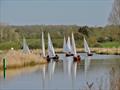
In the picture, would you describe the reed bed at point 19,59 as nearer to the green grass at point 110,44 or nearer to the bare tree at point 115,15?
the bare tree at point 115,15

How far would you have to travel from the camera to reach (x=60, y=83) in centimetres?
2111

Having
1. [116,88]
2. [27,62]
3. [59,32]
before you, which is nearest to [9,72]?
[27,62]

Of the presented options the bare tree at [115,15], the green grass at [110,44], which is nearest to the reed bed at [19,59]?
the bare tree at [115,15]

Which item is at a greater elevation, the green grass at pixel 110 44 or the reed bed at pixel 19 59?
the green grass at pixel 110 44

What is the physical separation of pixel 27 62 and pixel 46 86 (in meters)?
13.4

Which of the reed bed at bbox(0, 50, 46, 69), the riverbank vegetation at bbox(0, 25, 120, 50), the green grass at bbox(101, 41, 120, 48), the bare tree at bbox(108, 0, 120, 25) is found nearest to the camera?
the reed bed at bbox(0, 50, 46, 69)

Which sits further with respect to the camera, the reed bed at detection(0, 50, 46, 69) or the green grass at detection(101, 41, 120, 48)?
the green grass at detection(101, 41, 120, 48)

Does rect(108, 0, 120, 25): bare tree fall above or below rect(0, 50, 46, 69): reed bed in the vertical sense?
above

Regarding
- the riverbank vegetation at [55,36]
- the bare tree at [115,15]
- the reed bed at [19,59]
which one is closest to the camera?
the reed bed at [19,59]

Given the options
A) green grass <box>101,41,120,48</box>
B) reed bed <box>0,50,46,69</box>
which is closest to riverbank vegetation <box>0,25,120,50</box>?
green grass <box>101,41,120,48</box>

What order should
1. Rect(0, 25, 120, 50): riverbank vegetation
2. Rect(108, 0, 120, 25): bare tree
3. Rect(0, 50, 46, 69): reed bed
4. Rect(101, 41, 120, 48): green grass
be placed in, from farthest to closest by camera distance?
1. Rect(101, 41, 120, 48): green grass
2. Rect(0, 25, 120, 50): riverbank vegetation
3. Rect(108, 0, 120, 25): bare tree
4. Rect(0, 50, 46, 69): reed bed

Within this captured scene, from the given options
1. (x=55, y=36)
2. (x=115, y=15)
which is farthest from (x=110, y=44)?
(x=115, y=15)

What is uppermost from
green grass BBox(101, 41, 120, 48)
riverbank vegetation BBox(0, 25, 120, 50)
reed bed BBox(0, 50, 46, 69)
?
riverbank vegetation BBox(0, 25, 120, 50)

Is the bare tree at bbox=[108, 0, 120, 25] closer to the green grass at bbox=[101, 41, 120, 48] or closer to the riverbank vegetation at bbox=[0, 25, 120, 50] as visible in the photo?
the riverbank vegetation at bbox=[0, 25, 120, 50]
